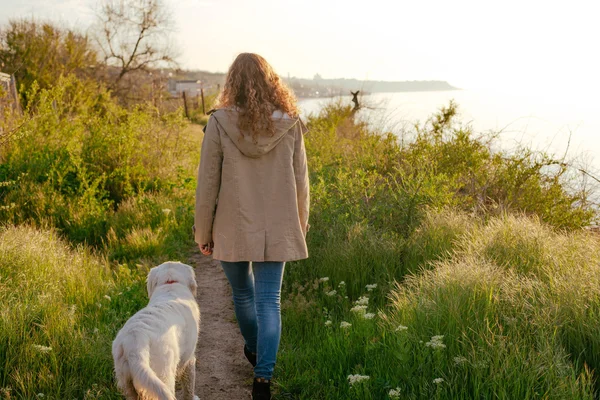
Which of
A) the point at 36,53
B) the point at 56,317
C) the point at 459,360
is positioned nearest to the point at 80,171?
the point at 56,317

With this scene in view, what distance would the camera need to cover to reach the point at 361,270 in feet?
17.2

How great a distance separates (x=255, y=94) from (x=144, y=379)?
1740 mm

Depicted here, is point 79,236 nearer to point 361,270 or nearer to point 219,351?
point 219,351

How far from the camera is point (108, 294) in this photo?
497cm

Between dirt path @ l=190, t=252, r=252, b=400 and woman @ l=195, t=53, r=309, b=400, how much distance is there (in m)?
0.62

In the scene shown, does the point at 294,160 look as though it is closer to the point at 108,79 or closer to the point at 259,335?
the point at 259,335

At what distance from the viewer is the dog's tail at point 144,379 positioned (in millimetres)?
2445

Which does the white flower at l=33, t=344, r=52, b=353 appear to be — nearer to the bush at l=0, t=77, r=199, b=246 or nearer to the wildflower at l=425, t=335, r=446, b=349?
the wildflower at l=425, t=335, r=446, b=349

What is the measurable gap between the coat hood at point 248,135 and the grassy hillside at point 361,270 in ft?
4.91

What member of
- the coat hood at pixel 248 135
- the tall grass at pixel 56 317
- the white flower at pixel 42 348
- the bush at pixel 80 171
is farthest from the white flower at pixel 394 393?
the bush at pixel 80 171

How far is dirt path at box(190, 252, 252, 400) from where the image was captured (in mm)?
3847

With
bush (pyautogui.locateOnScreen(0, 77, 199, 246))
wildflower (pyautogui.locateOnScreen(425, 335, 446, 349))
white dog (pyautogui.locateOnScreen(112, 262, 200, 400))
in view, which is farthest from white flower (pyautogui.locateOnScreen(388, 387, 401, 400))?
bush (pyautogui.locateOnScreen(0, 77, 199, 246))

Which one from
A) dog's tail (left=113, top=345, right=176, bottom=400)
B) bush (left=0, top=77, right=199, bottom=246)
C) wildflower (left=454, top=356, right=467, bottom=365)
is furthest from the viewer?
bush (left=0, top=77, right=199, bottom=246)

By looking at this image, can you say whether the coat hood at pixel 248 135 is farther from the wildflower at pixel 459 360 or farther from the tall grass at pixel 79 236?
the tall grass at pixel 79 236
